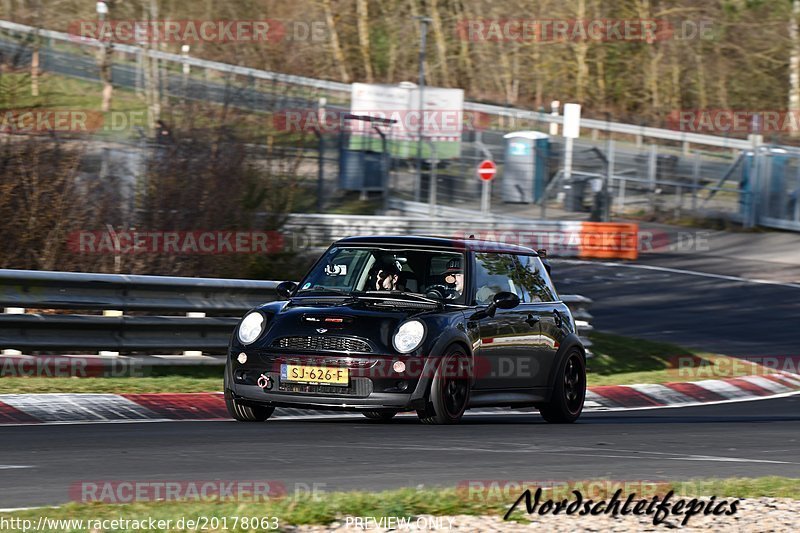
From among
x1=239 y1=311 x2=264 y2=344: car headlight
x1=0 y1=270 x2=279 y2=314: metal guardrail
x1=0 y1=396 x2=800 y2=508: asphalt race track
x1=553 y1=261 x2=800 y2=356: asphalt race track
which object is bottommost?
x1=553 y1=261 x2=800 y2=356: asphalt race track

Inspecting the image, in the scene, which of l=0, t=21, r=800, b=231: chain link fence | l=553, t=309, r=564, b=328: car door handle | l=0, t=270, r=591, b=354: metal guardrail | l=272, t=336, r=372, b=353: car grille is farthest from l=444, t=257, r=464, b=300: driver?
l=0, t=21, r=800, b=231: chain link fence

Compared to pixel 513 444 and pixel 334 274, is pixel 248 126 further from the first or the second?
pixel 513 444

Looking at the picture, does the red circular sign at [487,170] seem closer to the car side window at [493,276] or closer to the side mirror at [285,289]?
the car side window at [493,276]

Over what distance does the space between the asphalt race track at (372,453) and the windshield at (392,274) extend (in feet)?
3.49

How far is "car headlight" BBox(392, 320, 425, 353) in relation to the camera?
9.91m

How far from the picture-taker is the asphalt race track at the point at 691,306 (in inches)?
819

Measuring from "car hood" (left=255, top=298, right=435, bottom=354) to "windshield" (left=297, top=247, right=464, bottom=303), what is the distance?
0.42m

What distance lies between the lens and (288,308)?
10.4 metres

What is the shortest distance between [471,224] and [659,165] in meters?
9.38

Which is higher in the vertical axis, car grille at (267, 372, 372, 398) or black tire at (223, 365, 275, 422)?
car grille at (267, 372, 372, 398)

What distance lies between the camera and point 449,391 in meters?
10.3

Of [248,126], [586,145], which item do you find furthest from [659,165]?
[248,126]

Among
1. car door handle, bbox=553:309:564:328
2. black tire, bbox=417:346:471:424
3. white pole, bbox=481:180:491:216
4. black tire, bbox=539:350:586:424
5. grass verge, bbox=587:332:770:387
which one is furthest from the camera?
white pole, bbox=481:180:491:216

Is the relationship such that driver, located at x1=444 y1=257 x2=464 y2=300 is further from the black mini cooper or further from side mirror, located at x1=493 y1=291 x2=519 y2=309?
side mirror, located at x1=493 y1=291 x2=519 y2=309
